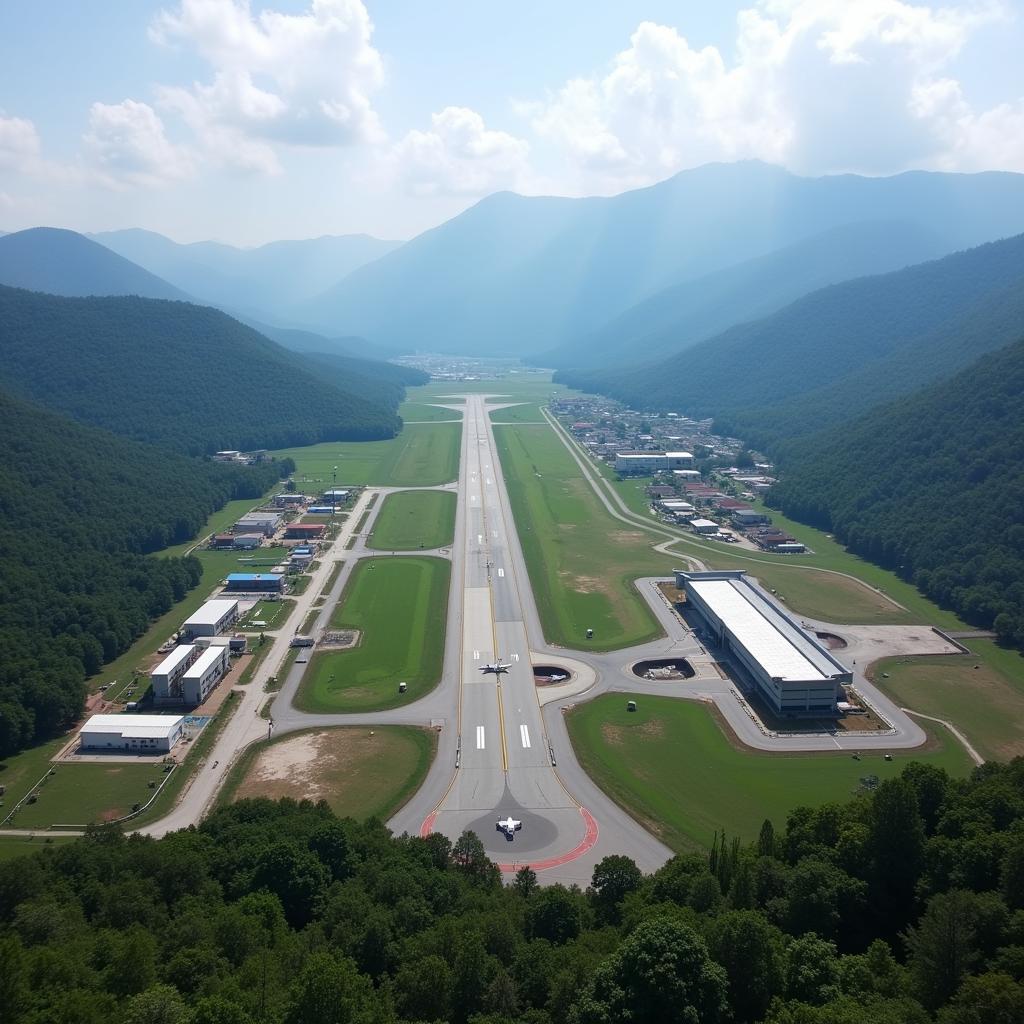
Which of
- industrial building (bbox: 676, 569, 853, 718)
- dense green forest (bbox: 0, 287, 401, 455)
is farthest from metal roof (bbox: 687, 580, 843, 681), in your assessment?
dense green forest (bbox: 0, 287, 401, 455)

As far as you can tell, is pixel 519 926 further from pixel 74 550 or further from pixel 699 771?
pixel 74 550

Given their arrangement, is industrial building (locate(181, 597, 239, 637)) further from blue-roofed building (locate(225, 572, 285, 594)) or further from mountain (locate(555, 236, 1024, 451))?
mountain (locate(555, 236, 1024, 451))

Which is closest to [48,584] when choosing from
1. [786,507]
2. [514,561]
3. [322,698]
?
[322,698]

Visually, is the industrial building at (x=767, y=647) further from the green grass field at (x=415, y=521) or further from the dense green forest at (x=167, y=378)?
the dense green forest at (x=167, y=378)

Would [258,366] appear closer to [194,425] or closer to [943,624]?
[194,425]

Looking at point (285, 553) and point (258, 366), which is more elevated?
point (258, 366)

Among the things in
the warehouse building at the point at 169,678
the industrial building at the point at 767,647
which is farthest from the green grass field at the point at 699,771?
the warehouse building at the point at 169,678
